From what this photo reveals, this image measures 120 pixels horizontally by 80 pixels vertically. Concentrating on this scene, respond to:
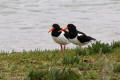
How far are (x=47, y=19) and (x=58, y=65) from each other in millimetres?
14297

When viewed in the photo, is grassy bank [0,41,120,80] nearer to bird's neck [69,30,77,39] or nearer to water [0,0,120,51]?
bird's neck [69,30,77,39]

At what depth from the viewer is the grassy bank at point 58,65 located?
23.3 feet

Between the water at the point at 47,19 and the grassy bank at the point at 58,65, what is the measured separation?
6281 millimetres

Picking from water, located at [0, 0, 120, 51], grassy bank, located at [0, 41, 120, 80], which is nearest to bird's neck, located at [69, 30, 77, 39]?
grassy bank, located at [0, 41, 120, 80]

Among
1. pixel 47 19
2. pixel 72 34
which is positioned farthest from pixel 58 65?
pixel 47 19

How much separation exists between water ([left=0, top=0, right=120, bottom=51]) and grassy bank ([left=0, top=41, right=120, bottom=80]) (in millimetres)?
6281

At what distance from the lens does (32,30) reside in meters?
20.7

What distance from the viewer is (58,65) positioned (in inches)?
359

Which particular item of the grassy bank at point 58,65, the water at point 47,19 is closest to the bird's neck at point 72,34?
the grassy bank at point 58,65

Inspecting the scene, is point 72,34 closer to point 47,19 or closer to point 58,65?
point 58,65

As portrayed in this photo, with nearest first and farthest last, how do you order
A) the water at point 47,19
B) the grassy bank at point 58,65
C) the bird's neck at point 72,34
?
the grassy bank at point 58,65 < the bird's neck at point 72,34 < the water at point 47,19

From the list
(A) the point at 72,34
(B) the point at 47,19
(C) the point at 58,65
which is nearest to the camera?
(C) the point at 58,65

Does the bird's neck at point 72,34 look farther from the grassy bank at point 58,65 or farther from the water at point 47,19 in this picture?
the water at point 47,19

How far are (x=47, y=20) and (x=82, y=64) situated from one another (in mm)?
14228
